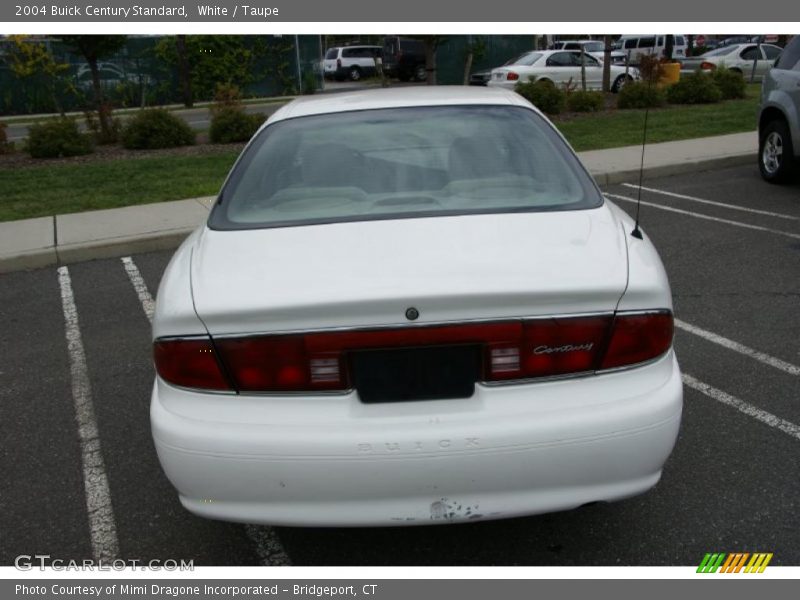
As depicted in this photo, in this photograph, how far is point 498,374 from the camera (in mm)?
2361

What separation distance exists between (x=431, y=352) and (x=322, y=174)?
4.00ft

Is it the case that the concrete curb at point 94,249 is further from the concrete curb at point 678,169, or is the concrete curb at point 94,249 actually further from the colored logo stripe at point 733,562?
the colored logo stripe at point 733,562

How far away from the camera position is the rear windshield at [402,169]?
9.87 feet

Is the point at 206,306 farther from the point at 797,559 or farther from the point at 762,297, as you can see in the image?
the point at 762,297

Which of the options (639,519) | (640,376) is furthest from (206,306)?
(639,519)

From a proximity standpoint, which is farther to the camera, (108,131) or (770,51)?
(770,51)

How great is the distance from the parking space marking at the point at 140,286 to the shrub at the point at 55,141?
6554 millimetres

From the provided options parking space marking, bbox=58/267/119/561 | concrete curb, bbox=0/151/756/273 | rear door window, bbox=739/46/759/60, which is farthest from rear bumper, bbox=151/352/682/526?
rear door window, bbox=739/46/759/60

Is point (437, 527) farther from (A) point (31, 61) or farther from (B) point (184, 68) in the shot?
(A) point (31, 61)

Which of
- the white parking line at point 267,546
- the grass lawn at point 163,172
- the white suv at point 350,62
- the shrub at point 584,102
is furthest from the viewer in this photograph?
the white suv at point 350,62

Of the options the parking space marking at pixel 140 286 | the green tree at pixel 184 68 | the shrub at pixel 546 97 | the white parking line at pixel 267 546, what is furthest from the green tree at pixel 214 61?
the white parking line at pixel 267 546

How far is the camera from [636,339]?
7.95 feet

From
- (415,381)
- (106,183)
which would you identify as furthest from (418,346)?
(106,183)

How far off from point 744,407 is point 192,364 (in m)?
2.74
